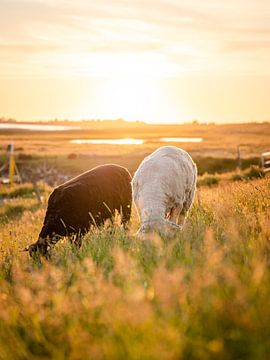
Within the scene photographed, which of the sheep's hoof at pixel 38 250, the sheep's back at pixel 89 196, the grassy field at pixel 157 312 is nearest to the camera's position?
the grassy field at pixel 157 312

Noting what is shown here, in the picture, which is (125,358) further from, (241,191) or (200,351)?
(241,191)

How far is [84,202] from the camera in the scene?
8734 mm

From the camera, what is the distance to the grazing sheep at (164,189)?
7.14 meters

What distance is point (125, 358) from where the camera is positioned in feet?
10.5

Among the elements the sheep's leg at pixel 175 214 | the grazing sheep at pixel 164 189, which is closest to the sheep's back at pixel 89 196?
the grazing sheep at pixel 164 189

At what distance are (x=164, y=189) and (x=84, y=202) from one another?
4.74 feet

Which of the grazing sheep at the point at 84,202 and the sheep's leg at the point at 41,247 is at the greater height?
the grazing sheep at the point at 84,202

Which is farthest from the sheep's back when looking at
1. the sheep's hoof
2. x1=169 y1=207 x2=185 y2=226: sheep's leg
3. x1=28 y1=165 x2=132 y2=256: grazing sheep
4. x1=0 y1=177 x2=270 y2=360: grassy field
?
x1=0 y1=177 x2=270 y2=360: grassy field

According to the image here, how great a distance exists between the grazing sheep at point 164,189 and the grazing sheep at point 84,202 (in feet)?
2.01

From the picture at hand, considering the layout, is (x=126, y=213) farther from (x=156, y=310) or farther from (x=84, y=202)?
(x=156, y=310)

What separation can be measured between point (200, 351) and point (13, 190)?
75.8 ft

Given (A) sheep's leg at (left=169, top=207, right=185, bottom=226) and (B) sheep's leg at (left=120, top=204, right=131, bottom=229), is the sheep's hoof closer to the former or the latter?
(A) sheep's leg at (left=169, top=207, right=185, bottom=226)

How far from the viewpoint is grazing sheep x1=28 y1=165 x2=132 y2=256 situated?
27.1 ft

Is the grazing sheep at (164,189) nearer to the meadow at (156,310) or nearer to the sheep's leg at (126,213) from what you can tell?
the sheep's leg at (126,213)
